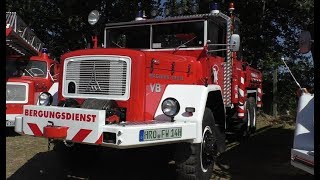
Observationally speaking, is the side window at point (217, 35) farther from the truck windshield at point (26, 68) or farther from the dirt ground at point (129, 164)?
the truck windshield at point (26, 68)

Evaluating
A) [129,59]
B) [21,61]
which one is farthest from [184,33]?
[21,61]

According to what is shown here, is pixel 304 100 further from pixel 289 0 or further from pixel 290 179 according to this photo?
pixel 289 0

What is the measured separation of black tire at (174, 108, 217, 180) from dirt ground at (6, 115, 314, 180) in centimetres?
67

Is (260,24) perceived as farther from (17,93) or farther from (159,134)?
(159,134)

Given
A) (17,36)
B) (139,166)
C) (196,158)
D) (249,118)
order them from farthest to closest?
(249,118) → (17,36) → (139,166) → (196,158)

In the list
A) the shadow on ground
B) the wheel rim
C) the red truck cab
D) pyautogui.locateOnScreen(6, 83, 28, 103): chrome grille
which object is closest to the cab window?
the wheel rim

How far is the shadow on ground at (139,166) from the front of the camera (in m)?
6.17

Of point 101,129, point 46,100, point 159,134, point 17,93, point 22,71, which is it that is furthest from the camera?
point 22,71

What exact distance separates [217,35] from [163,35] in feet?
3.08

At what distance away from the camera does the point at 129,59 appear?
5.19 meters

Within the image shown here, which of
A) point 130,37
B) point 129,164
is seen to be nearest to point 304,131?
point 129,164

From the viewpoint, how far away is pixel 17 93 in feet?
31.2

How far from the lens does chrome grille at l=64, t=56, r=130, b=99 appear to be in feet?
17.1

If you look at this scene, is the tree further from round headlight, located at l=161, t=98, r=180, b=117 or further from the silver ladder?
round headlight, located at l=161, t=98, r=180, b=117
